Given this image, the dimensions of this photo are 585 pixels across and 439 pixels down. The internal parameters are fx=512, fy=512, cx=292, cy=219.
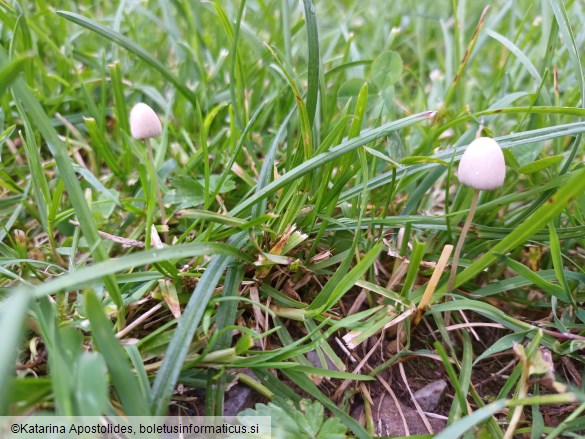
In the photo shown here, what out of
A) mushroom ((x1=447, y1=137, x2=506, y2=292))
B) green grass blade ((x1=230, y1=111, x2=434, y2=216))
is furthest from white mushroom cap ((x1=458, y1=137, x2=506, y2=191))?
green grass blade ((x1=230, y1=111, x2=434, y2=216))

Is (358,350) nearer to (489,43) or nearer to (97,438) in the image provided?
(97,438)

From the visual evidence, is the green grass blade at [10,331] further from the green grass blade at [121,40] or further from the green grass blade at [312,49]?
the green grass blade at [121,40]

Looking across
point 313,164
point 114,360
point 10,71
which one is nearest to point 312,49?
point 313,164

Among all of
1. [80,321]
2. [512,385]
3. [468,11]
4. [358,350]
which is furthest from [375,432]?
[468,11]

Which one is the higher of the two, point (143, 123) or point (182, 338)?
point (143, 123)

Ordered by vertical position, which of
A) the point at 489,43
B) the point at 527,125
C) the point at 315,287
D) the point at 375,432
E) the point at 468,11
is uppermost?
the point at 468,11

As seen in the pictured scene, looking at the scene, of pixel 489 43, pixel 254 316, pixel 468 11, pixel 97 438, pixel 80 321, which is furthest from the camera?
pixel 468 11

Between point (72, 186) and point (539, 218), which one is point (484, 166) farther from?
point (72, 186)
